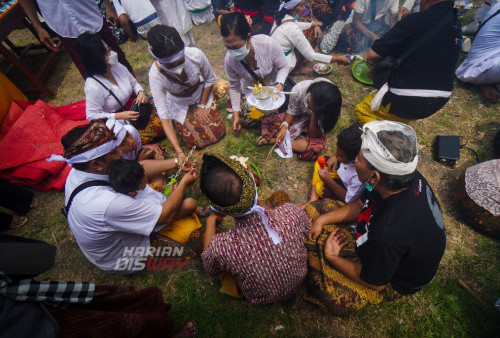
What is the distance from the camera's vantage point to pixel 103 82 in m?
3.72

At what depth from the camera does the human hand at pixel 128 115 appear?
3.84 metres

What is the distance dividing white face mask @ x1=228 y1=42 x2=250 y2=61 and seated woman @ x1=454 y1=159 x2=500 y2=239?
3471mm

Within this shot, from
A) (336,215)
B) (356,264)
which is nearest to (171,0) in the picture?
(336,215)

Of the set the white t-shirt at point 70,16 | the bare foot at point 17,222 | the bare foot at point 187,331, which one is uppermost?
the white t-shirt at point 70,16

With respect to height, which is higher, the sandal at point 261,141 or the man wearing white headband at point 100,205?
the man wearing white headband at point 100,205

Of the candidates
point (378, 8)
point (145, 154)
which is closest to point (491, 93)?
point (378, 8)

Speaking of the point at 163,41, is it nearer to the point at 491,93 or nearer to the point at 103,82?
the point at 103,82

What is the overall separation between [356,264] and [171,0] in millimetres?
6964

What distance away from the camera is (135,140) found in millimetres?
3482

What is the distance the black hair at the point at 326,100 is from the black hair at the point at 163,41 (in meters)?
1.99

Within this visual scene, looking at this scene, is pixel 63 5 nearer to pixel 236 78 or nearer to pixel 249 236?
pixel 236 78

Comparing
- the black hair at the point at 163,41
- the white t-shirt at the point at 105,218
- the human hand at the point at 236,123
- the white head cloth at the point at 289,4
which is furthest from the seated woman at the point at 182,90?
the white head cloth at the point at 289,4

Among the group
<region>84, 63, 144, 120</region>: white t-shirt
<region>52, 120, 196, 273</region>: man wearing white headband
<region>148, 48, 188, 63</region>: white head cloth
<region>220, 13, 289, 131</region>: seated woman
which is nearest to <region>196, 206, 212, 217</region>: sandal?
<region>52, 120, 196, 273</region>: man wearing white headband

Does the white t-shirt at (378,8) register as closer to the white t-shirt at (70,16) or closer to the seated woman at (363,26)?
the seated woman at (363,26)
